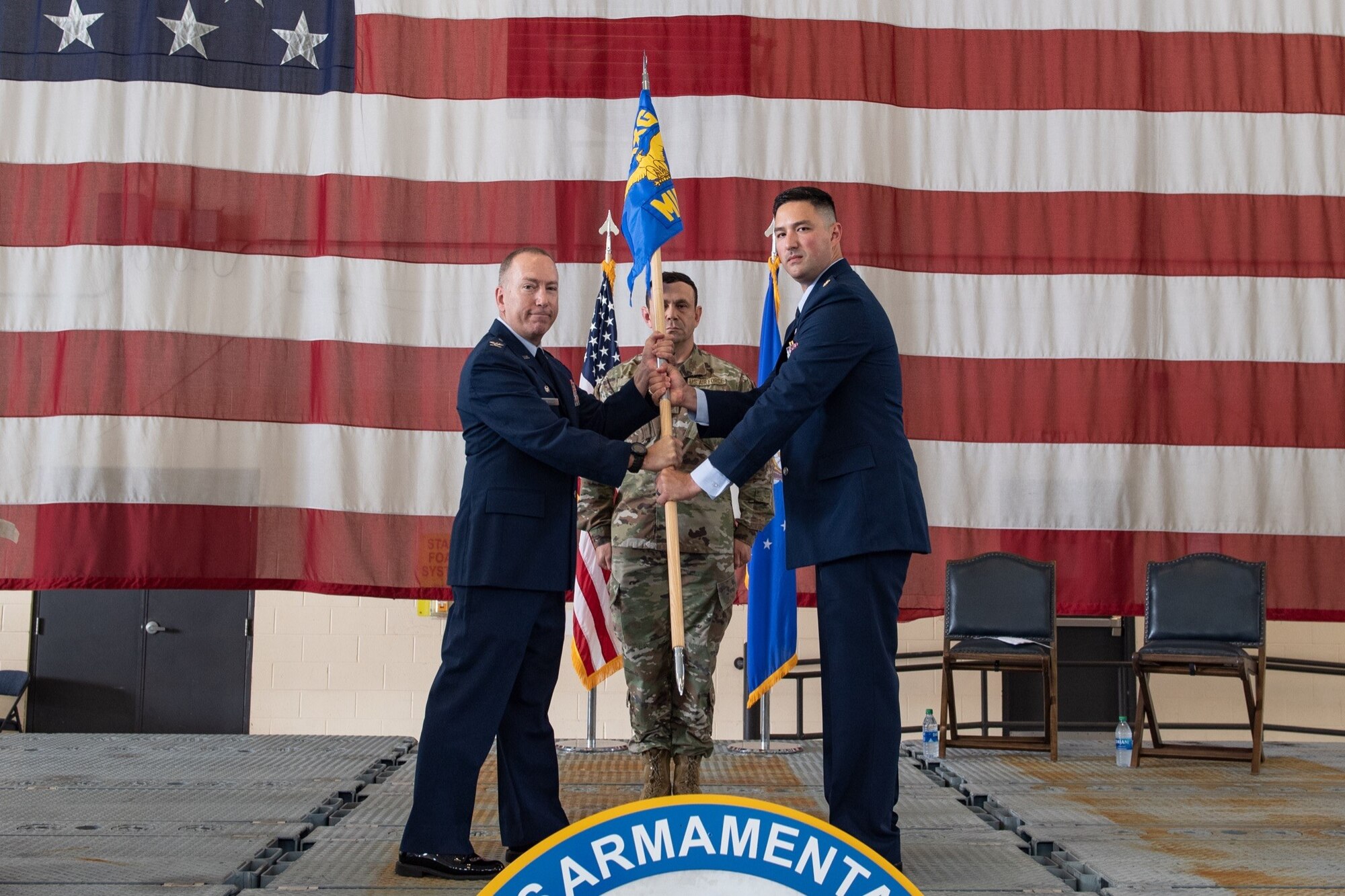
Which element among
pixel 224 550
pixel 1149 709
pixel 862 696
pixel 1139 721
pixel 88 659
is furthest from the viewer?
pixel 88 659

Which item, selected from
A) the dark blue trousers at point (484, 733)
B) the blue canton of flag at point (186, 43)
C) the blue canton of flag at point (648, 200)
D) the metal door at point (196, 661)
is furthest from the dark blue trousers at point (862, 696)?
the metal door at point (196, 661)

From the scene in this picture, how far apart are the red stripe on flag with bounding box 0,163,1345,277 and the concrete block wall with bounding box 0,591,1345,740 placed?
8.95 ft

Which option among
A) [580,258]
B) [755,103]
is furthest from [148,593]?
[755,103]

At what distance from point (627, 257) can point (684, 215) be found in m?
0.29

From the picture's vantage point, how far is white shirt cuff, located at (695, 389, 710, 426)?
2953 millimetres

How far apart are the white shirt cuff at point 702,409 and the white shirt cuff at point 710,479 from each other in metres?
0.47

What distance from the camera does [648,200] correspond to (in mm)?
3029

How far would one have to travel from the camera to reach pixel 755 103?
4805 millimetres

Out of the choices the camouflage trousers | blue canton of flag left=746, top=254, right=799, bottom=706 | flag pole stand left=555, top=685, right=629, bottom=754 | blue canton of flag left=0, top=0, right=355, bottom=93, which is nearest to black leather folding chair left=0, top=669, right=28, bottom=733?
blue canton of flag left=0, top=0, right=355, bottom=93

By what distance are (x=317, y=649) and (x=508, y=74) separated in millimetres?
3761

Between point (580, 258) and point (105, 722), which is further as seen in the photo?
point (105, 722)

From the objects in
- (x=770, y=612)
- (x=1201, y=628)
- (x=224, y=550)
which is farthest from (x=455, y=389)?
(x=1201, y=628)

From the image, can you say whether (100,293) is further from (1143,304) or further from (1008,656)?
(1143,304)

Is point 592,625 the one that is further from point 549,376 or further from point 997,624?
point 997,624
